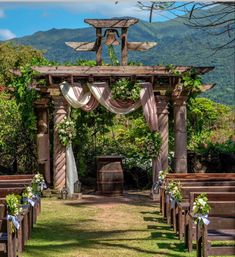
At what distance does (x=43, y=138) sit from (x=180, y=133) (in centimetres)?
378

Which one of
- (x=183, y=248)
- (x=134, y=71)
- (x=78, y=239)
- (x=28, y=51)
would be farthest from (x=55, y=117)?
(x=28, y=51)

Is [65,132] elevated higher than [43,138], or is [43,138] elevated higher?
[65,132]

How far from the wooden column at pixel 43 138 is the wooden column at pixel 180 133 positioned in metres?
3.57

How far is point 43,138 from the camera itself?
49.7 ft

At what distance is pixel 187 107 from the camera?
16.2 meters

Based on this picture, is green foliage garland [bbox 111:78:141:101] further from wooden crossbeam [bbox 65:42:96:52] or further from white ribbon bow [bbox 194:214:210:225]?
white ribbon bow [bbox 194:214:210:225]

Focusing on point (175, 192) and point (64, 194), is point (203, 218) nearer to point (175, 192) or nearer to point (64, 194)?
Result: point (175, 192)

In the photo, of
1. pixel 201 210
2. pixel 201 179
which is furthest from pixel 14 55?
pixel 201 210

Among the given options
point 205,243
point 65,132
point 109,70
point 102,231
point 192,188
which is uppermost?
point 109,70

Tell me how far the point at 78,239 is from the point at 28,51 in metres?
29.4

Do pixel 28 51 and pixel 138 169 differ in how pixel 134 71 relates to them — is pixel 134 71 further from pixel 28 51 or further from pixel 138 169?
pixel 28 51

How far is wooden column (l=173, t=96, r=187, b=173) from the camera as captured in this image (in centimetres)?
1486

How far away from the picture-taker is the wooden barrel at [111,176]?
14.7 metres

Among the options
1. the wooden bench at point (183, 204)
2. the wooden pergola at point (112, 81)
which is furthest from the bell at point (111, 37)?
the wooden bench at point (183, 204)
